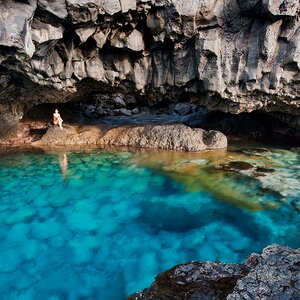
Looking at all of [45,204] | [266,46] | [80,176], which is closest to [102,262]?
[45,204]

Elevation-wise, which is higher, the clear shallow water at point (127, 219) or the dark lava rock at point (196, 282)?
the dark lava rock at point (196, 282)

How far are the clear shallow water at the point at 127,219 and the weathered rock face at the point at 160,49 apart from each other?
3.81 meters

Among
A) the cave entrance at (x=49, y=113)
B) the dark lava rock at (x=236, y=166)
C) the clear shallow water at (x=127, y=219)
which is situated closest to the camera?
the clear shallow water at (x=127, y=219)

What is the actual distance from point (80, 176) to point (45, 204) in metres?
2.72

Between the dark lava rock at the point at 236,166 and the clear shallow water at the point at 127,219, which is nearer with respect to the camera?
the clear shallow water at the point at 127,219

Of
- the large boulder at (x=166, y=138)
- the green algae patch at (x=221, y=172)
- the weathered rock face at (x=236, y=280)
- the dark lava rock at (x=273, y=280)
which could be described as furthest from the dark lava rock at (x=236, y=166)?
the dark lava rock at (x=273, y=280)

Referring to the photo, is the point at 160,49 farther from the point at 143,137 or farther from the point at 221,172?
the point at 221,172

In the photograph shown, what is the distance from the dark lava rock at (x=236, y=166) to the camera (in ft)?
41.5

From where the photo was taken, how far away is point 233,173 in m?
12.2

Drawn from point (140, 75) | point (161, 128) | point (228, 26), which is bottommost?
point (161, 128)

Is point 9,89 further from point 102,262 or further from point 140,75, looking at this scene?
point 102,262

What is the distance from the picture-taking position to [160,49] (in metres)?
15.2

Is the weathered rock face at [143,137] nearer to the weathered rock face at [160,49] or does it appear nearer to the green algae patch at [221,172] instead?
the green algae patch at [221,172]

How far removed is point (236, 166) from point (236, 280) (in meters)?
9.65
